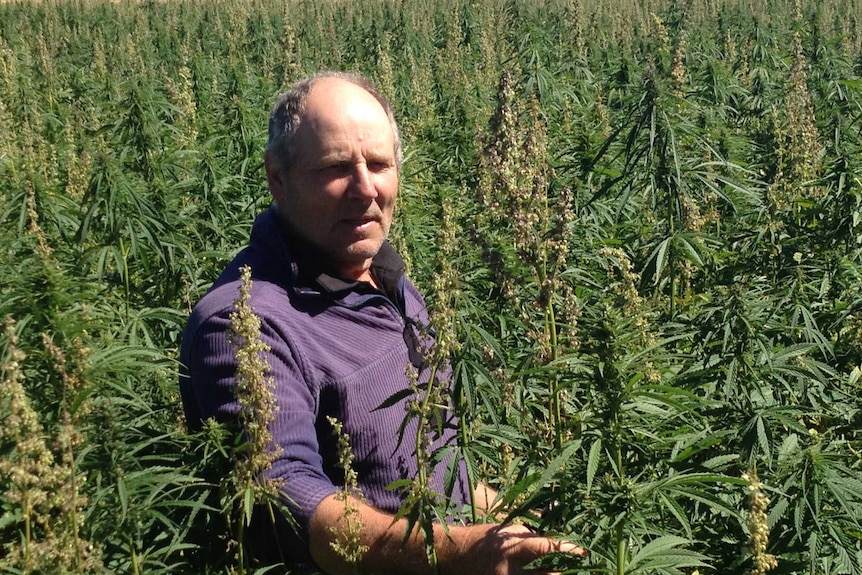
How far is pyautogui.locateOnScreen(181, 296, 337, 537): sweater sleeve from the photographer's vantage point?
2801 mm

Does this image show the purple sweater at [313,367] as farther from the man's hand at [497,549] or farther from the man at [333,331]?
the man's hand at [497,549]

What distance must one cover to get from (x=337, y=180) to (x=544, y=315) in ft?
3.76

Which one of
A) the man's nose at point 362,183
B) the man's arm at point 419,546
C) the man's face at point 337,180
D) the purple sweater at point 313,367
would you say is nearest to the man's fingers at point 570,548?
the man's arm at point 419,546

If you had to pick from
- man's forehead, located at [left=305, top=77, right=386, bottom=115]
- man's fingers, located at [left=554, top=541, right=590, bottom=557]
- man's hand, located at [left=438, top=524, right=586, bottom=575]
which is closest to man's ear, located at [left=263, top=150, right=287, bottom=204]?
man's forehead, located at [left=305, top=77, right=386, bottom=115]

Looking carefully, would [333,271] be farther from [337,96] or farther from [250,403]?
[250,403]

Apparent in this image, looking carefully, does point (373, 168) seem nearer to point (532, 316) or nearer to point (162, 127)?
point (532, 316)

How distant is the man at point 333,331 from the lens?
8.86ft

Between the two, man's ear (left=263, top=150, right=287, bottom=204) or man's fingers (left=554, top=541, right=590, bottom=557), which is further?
man's ear (left=263, top=150, right=287, bottom=204)

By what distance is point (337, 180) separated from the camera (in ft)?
11.7

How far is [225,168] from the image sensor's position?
6.53m

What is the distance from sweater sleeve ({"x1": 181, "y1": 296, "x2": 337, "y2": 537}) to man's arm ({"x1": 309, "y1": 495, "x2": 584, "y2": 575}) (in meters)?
0.08

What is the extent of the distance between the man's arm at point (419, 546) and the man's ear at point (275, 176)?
142cm

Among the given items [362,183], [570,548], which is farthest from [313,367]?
[570,548]

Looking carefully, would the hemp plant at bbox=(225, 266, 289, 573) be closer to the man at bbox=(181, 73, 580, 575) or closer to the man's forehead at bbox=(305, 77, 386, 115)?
the man at bbox=(181, 73, 580, 575)
